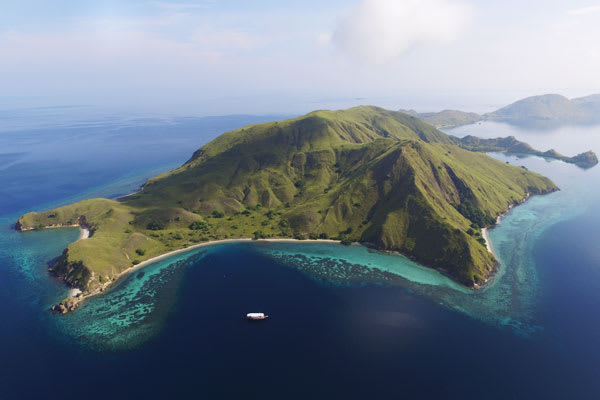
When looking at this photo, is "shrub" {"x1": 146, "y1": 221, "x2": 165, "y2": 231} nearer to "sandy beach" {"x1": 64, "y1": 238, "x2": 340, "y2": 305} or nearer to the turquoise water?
"sandy beach" {"x1": 64, "y1": 238, "x2": 340, "y2": 305}

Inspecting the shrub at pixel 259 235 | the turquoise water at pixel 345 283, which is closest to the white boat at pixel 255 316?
the turquoise water at pixel 345 283

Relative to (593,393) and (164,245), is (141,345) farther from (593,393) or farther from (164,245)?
(593,393)

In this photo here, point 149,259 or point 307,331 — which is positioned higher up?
point 307,331

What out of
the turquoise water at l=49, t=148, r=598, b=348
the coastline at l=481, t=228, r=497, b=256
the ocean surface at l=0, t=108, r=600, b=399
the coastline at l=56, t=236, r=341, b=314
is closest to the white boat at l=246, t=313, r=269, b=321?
the ocean surface at l=0, t=108, r=600, b=399

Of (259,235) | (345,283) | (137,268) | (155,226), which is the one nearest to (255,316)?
(345,283)

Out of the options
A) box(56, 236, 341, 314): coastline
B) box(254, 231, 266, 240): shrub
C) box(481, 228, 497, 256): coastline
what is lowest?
box(56, 236, 341, 314): coastline

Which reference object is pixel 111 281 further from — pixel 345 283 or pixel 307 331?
pixel 345 283

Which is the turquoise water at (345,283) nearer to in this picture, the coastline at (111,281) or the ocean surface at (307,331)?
the ocean surface at (307,331)

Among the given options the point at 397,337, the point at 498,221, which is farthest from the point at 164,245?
the point at 498,221
